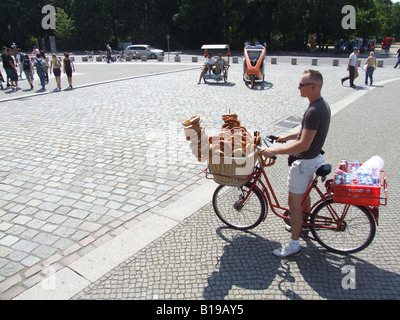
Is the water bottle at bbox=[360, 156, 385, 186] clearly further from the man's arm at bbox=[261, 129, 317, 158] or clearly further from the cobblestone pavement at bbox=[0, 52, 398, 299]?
the cobblestone pavement at bbox=[0, 52, 398, 299]

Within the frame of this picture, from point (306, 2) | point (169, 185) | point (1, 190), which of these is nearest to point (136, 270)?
point (169, 185)

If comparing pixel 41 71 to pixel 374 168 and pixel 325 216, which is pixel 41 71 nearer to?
pixel 325 216

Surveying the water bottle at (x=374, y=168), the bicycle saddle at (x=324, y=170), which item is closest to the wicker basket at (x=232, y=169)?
the bicycle saddle at (x=324, y=170)

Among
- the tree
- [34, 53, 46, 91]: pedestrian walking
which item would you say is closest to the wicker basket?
[34, 53, 46, 91]: pedestrian walking

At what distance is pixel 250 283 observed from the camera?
3096mm

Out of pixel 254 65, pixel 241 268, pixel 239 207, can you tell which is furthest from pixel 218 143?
pixel 254 65

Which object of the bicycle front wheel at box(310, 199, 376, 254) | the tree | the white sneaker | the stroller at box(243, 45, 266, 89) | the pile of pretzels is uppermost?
the tree

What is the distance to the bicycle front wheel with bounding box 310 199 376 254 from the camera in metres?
3.37

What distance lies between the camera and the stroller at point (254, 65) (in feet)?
47.2

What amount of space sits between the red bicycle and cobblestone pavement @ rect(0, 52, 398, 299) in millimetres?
157

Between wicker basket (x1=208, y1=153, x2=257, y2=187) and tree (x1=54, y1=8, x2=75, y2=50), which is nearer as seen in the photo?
wicker basket (x1=208, y1=153, x2=257, y2=187)
